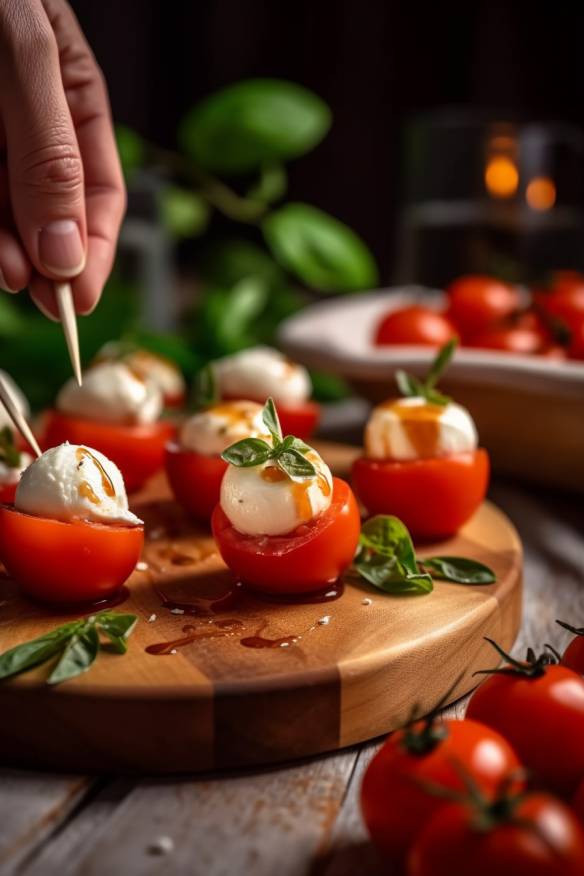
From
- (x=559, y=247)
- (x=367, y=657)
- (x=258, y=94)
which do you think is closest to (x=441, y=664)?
(x=367, y=657)

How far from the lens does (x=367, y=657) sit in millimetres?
1328

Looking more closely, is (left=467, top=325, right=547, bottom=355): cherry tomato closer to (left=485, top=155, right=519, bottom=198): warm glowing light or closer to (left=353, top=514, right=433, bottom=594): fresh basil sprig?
(left=485, top=155, right=519, bottom=198): warm glowing light

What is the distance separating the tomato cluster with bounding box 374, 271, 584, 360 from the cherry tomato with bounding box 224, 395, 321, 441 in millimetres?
309

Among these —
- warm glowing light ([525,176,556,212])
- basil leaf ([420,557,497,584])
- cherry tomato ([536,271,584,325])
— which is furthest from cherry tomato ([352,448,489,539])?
warm glowing light ([525,176,556,212])

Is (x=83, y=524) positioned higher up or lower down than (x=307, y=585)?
higher up

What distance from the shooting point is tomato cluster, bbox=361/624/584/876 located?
918 millimetres

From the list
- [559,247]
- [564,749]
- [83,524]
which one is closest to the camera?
[564,749]

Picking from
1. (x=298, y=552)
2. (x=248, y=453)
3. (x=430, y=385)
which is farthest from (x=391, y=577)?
(x=430, y=385)

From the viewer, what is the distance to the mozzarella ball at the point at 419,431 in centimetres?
172

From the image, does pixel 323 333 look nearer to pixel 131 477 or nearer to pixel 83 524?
pixel 131 477

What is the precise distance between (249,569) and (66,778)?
377 mm

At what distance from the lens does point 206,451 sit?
5.86 ft

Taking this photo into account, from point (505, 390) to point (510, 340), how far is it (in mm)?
191

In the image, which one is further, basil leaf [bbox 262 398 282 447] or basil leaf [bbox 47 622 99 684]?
basil leaf [bbox 262 398 282 447]
